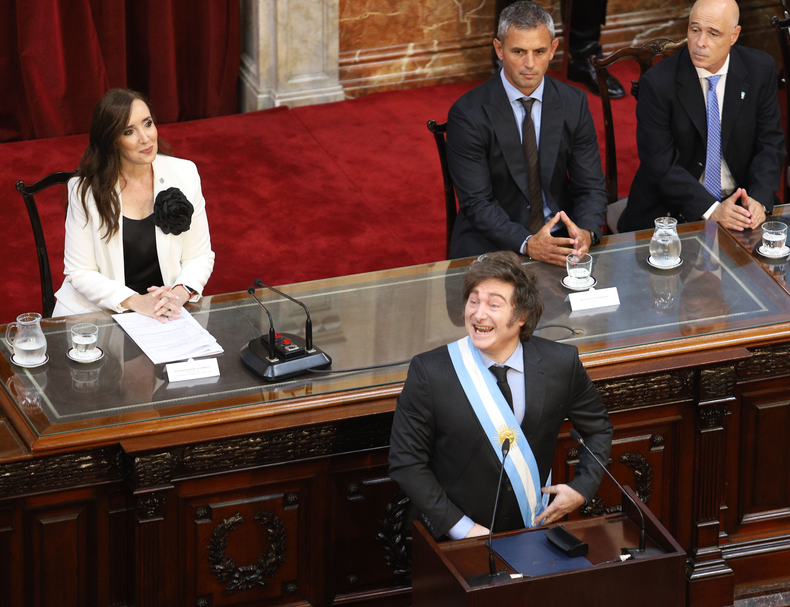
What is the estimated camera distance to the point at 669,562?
8.23ft

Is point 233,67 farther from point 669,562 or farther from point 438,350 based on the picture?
point 669,562

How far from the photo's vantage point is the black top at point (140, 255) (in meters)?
3.82

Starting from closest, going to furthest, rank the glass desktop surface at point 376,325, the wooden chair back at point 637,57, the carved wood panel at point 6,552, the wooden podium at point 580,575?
the wooden podium at point 580,575, the carved wood panel at point 6,552, the glass desktop surface at point 376,325, the wooden chair back at point 637,57

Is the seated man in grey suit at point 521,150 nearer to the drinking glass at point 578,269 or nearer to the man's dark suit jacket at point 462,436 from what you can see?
the drinking glass at point 578,269

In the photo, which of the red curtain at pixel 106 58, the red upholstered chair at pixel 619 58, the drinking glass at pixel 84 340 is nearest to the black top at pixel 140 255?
the drinking glass at pixel 84 340

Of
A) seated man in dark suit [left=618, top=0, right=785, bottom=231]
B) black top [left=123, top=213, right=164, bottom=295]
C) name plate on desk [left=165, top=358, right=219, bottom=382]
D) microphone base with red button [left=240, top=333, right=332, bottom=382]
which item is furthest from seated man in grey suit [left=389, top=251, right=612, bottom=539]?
seated man in dark suit [left=618, top=0, right=785, bottom=231]

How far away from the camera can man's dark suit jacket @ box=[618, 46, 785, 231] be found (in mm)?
4441

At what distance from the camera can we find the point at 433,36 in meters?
6.88

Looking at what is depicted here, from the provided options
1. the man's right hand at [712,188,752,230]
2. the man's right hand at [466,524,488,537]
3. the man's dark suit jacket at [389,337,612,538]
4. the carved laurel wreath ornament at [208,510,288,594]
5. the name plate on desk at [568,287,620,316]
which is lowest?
the carved laurel wreath ornament at [208,510,288,594]

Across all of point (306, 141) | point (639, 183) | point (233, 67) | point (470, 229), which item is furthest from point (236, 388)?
point (233, 67)

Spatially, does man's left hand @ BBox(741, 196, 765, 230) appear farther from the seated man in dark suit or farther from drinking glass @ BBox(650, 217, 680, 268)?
drinking glass @ BBox(650, 217, 680, 268)

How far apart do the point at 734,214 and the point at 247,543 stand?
2070 mm

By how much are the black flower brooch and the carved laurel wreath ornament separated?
1.10 metres

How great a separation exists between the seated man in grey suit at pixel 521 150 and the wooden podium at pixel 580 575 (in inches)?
62.2
